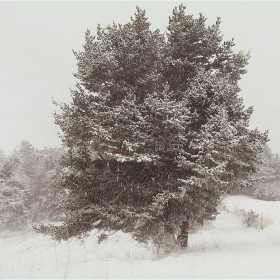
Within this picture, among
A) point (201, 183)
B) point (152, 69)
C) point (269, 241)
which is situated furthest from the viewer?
point (152, 69)

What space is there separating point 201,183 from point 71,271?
4.45m

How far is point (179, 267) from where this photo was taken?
6613mm

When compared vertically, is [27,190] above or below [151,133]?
below

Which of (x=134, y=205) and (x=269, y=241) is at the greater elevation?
(x=134, y=205)

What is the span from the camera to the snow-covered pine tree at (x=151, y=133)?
8.48 meters

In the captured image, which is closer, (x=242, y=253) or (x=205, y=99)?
(x=242, y=253)

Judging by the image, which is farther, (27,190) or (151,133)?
(27,190)

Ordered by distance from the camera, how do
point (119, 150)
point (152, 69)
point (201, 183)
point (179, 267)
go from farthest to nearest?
point (152, 69)
point (119, 150)
point (201, 183)
point (179, 267)

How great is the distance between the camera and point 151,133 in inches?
349

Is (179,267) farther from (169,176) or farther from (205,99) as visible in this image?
(205,99)

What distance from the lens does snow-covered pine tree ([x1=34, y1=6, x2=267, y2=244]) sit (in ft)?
27.8

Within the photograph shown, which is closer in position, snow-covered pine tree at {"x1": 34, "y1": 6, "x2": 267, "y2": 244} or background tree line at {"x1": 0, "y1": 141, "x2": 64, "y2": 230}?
snow-covered pine tree at {"x1": 34, "y1": 6, "x2": 267, "y2": 244}

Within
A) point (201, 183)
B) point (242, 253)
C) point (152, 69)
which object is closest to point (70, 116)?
point (152, 69)

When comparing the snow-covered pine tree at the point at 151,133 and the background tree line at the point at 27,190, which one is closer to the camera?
the snow-covered pine tree at the point at 151,133
